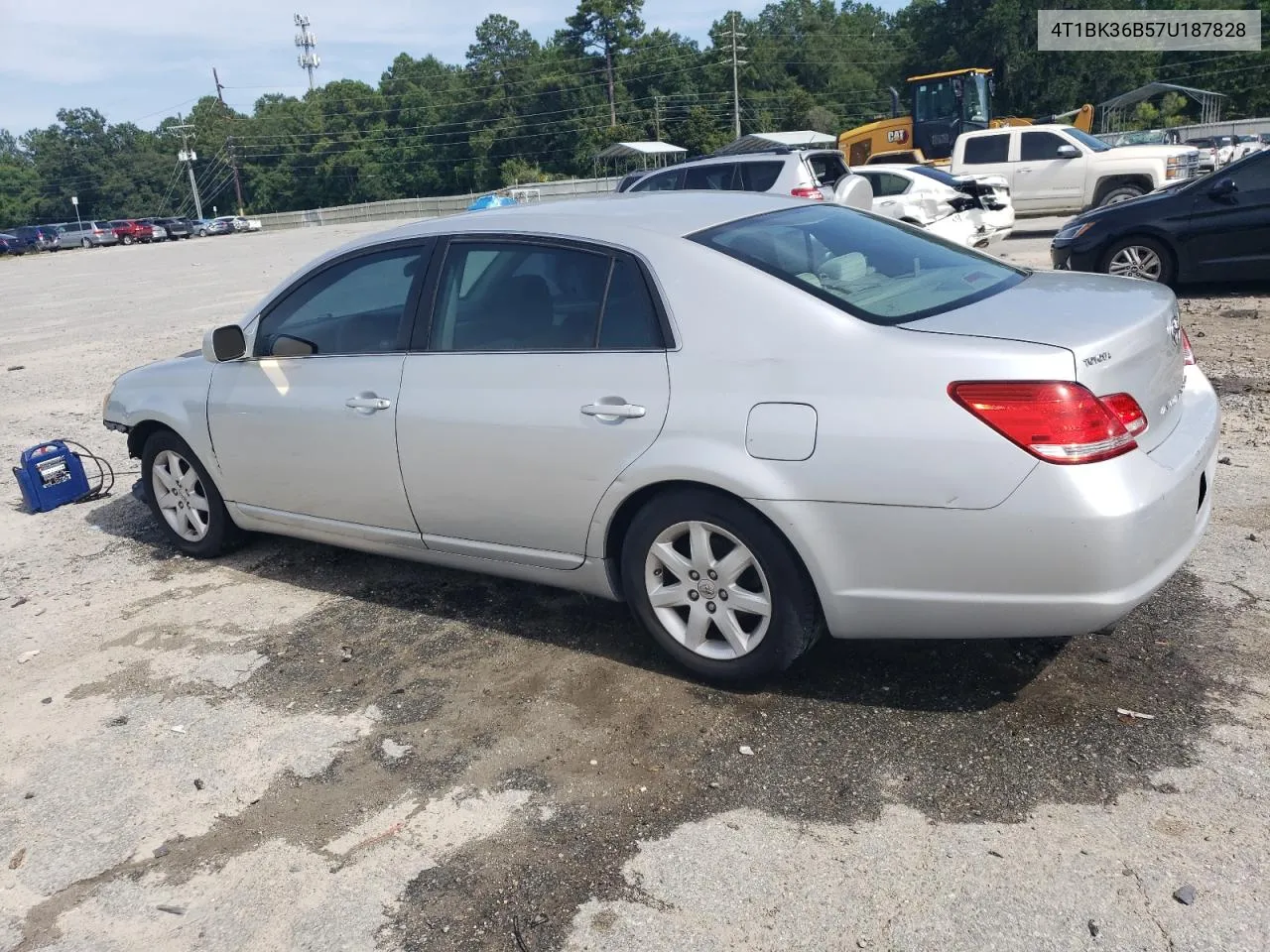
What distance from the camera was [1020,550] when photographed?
9.71ft

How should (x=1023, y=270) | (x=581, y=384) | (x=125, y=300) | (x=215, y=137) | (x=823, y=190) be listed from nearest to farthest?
(x=581, y=384)
(x=1023, y=270)
(x=823, y=190)
(x=125, y=300)
(x=215, y=137)

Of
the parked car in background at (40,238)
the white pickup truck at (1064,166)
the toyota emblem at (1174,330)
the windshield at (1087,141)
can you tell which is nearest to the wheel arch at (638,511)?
the toyota emblem at (1174,330)

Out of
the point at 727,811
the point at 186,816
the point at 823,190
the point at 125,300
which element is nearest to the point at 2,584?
the point at 186,816

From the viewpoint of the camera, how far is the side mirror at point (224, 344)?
15.7 feet

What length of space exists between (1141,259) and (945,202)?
5249 millimetres

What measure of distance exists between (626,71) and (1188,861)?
334 feet

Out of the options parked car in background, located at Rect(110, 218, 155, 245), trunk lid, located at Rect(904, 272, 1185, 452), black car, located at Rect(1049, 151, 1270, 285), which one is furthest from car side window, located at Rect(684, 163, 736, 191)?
parked car in background, located at Rect(110, 218, 155, 245)

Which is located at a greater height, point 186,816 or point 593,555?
point 593,555

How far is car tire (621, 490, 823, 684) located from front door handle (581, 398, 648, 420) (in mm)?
300

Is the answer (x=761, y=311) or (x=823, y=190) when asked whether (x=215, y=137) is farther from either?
(x=761, y=311)

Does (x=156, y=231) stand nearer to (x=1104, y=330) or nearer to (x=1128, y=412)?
(x=1104, y=330)

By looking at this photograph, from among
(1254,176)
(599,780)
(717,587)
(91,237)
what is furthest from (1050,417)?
(91,237)

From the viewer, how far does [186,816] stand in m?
3.23

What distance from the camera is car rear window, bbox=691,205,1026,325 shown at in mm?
3424
